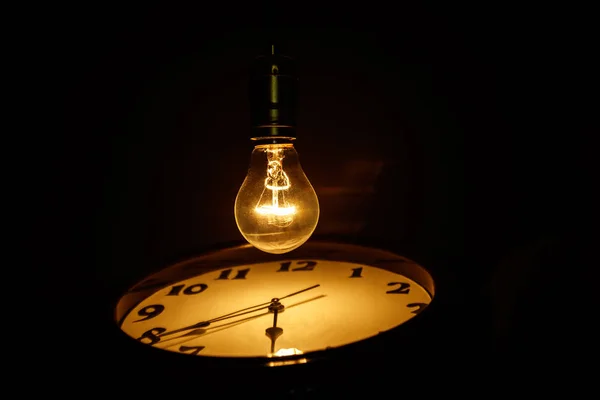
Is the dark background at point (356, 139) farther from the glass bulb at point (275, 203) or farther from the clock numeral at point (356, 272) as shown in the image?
the glass bulb at point (275, 203)

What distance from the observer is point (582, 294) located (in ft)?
2.84

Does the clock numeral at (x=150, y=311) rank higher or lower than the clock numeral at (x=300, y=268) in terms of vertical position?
lower

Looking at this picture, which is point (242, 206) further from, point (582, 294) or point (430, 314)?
point (582, 294)

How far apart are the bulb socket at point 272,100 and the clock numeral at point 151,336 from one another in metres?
0.35

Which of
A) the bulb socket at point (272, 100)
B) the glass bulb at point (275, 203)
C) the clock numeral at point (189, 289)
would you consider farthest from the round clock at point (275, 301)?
the bulb socket at point (272, 100)

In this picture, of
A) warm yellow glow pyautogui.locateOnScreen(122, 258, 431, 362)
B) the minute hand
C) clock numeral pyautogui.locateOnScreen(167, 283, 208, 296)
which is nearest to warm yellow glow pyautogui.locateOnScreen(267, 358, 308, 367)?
warm yellow glow pyautogui.locateOnScreen(122, 258, 431, 362)

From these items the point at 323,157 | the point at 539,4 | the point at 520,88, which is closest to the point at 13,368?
the point at 323,157

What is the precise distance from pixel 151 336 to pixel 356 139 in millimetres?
659

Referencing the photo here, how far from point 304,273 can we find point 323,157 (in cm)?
31

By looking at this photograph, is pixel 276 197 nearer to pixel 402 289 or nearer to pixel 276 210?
pixel 276 210

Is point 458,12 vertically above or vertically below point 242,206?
above

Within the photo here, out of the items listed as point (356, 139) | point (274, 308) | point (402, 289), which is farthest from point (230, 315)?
point (356, 139)

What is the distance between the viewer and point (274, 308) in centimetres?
72

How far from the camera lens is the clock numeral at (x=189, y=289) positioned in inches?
32.7
